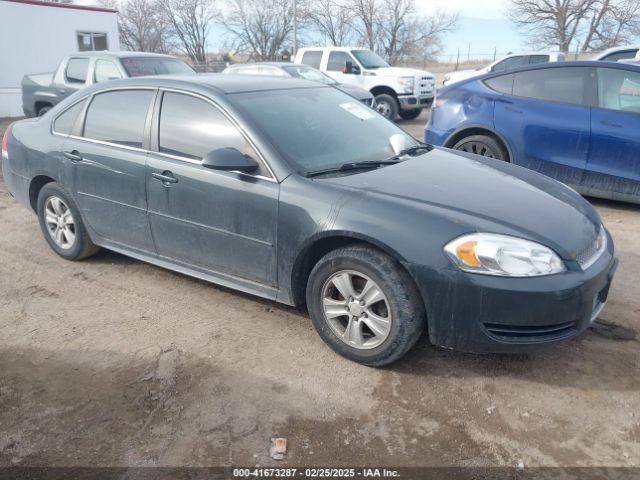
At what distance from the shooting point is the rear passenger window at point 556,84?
19.8 ft

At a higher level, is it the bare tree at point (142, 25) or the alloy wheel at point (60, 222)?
the bare tree at point (142, 25)

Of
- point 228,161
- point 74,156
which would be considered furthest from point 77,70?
point 228,161

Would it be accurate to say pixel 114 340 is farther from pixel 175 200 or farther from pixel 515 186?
pixel 515 186

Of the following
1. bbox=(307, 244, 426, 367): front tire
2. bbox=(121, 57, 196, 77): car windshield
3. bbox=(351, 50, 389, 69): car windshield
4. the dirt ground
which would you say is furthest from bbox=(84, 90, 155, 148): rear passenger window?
bbox=(351, 50, 389, 69): car windshield

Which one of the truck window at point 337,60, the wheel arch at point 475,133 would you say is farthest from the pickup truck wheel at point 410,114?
the wheel arch at point 475,133

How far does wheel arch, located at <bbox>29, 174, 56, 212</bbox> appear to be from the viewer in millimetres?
4807

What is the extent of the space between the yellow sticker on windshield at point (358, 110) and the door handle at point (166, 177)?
1.38m

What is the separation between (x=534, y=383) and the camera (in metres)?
3.06

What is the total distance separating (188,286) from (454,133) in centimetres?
387

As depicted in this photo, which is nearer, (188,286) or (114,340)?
(114,340)

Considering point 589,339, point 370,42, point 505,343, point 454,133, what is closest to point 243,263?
point 505,343

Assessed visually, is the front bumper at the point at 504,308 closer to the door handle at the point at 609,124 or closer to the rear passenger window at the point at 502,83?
the door handle at the point at 609,124

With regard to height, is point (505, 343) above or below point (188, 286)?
above

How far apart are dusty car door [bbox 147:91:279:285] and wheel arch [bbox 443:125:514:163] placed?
3.78 m
